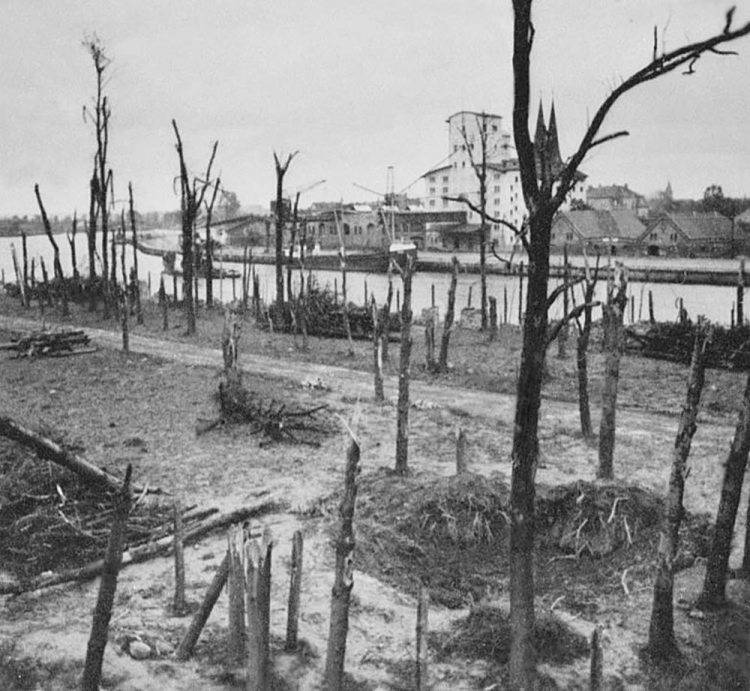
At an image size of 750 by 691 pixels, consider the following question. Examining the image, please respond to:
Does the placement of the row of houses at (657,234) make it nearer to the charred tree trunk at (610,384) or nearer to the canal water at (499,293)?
the canal water at (499,293)

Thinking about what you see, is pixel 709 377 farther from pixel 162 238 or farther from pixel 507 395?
pixel 162 238

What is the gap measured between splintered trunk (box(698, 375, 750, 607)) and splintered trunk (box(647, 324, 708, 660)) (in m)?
0.98

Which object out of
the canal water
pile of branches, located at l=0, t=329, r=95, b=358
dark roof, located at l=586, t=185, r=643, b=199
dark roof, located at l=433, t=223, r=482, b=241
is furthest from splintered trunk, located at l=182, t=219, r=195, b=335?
dark roof, located at l=586, t=185, r=643, b=199

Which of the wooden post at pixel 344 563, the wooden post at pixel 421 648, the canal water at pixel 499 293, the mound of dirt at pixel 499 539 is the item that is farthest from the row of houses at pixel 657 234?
the wooden post at pixel 344 563

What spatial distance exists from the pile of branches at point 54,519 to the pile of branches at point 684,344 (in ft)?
63.1

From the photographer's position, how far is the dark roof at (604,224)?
70.9 meters

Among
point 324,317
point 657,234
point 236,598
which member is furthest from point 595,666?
A: point 657,234

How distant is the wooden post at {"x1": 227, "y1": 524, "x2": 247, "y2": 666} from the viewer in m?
7.31

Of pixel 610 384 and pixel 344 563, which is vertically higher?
pixel 610 384

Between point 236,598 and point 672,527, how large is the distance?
455cm

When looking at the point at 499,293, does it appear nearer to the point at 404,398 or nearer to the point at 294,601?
the point at 404,398

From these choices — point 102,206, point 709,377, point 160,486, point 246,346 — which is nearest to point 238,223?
point 102,206

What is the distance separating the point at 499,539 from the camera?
11.0 meters

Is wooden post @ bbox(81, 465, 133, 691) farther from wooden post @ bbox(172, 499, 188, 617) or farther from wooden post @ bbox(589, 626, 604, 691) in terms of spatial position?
wooden post @ bbox(589, 626, 604, 691)
